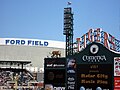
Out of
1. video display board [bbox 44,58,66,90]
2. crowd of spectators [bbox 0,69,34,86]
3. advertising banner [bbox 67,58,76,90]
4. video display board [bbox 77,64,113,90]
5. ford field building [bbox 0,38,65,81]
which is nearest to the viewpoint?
video display board [bbox 77,64,113,90]

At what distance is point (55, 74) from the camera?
99.2 ft

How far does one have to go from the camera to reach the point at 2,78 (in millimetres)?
78000

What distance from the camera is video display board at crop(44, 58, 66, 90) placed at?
30109 mm

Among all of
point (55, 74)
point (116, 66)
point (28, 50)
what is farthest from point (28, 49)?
point (116, 66)

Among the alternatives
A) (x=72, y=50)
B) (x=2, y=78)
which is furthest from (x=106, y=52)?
(x=2, y=78)

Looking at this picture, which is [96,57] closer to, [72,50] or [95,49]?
[95,49]

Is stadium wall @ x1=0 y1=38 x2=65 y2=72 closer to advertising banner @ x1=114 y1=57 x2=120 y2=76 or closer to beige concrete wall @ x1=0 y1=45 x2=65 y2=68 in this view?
beige concrete wall @ x1=0 y1=45 x2=65 y2=68

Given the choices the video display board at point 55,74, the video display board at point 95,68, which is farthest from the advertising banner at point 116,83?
the video display board at point 55,74

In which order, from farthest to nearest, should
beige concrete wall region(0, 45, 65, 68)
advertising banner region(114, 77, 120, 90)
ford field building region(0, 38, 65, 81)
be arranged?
1. beige concrete wall region(0, 45, 65, 68)
2. ford field building region(0, 38, 65, 81)
3. advertising banner region(114, 77, 120, 90)

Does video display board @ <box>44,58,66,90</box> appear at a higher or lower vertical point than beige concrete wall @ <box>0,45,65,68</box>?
lower

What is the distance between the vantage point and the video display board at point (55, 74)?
98.8ft

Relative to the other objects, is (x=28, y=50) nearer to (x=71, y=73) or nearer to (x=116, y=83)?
(x=71, y=73)

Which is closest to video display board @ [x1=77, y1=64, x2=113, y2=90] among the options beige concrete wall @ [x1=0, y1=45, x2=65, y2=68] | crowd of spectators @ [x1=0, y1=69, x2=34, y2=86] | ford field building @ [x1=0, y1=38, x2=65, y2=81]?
crowd of spectators @ [x1=0, y1=69, x2=34, y2=86]

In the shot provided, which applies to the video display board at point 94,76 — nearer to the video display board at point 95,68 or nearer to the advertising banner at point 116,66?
the video display board at point 95,68
